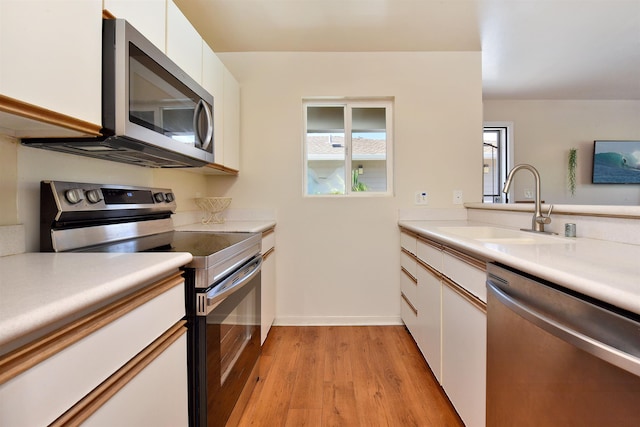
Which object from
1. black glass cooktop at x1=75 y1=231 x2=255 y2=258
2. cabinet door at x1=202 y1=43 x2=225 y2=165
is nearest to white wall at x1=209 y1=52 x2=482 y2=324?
cabinet door at x1=202 y1=43 x2=225 y2=165

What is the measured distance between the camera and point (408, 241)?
2.22 metres

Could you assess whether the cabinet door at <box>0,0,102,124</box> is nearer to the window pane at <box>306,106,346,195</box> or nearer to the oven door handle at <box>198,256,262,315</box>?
the oven door handle at <box>198,256,262,315</box>

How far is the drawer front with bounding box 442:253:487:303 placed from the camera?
1093 mm

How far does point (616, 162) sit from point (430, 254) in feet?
12.9

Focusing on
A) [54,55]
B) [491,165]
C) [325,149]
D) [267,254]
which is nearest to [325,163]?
[325,149]

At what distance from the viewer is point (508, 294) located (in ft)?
2.94

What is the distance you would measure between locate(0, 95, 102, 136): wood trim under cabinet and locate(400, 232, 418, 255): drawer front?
1.79m

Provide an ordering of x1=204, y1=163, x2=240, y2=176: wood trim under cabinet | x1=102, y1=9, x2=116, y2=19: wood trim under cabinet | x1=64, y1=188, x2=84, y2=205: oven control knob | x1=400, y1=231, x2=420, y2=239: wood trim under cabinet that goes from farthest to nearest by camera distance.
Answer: x1=400, y1=231, x2=420, y2=239: wood trim under cabinet
x1=204, y1=163, x2=240, y2=176: wood trim under cabinet
x1=64, y1=188, x2=84, y2=205: oven control knob
x1=102, y1=9, x2=116, y2=19: wood trim under cabinet

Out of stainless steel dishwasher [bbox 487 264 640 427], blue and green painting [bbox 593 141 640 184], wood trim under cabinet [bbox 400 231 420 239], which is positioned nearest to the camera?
stainless steel dishwasher [bbox 487 264 640 427]

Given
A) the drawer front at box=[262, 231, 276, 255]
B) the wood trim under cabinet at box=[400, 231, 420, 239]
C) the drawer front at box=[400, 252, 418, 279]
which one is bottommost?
the drawer front at box=[400, 252, 418, 279]

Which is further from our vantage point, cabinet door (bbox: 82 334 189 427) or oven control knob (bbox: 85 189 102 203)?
oven control knob (bbox: 85 189 102 203)

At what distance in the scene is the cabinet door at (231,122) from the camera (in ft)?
6.88

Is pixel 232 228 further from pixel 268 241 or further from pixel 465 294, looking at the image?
pixel 465 294

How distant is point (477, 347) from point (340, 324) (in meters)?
1.49
